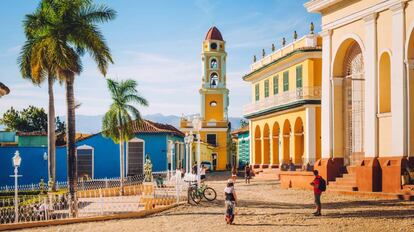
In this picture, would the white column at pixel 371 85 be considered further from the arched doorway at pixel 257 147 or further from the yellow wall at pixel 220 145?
the yellow wall at pixel 220 145

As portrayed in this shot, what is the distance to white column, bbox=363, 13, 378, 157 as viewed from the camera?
2062 cm

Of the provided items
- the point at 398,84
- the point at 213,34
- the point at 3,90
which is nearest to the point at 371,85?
the point at 398,84

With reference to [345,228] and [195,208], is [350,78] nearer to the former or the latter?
[195,208]

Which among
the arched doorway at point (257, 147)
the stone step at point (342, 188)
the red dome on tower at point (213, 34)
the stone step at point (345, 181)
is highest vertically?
the red dome on tower at point (213, 34)

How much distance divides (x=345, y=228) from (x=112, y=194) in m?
17.2

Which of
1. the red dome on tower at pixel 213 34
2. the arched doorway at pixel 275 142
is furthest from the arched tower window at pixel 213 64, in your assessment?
the arched doorway at pixel 275 142

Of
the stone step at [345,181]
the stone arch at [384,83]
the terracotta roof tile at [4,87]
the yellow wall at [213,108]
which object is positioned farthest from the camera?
the yellow wall at [213,108]

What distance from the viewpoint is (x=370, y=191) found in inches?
789

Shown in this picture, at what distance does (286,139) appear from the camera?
37219mm


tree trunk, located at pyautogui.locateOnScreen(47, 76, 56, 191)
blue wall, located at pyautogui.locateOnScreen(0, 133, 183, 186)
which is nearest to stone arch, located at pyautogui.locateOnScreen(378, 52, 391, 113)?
tree trunk, located at pyautogui.locateOnScreen(47, 76, 56, 191)

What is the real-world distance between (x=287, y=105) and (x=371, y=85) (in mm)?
13751

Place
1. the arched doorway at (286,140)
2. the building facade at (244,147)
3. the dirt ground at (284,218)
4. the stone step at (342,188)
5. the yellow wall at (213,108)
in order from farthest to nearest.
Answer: the yellow wall at (213,108), the building facade at (244,147), the arched doorway at (286,140), the stone step at (342,188), the dirt ground at (284,218)

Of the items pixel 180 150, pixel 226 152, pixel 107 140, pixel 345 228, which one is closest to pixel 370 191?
pixel 345 228

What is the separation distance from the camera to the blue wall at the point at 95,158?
3894 cm
